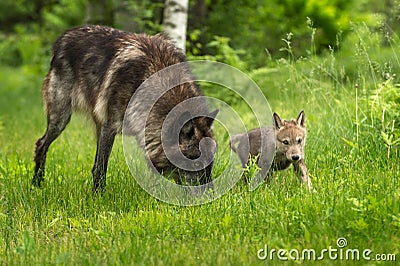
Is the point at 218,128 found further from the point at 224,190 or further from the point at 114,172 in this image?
the point at 224,190

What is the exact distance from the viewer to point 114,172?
22.4 feet

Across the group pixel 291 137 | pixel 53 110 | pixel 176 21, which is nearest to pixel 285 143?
pixel 291 137

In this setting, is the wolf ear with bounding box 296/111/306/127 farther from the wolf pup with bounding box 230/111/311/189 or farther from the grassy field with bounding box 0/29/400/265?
the grassy field with bounding box 0/29/400/265

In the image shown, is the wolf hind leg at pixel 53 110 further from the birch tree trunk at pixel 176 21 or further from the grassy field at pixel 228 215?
the birch tree trunk at pixel 176 21

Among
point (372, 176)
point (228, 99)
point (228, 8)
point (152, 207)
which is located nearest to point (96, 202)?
point (152, 207)

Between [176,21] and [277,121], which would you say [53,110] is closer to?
[277,121]

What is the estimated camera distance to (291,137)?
599cm

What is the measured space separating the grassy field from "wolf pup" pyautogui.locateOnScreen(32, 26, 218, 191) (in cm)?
33

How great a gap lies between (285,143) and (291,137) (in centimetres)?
10

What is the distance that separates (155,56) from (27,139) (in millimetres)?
4807

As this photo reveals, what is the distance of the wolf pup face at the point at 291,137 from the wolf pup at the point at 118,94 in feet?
2.81

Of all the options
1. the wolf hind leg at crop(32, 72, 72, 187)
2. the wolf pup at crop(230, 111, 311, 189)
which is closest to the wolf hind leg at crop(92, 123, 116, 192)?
the wolf hind leg at crop(32, 72, 72, 187)

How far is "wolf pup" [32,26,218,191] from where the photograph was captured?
18.5 ft

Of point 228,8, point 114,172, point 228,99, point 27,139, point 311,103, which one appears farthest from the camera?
point 228,8
